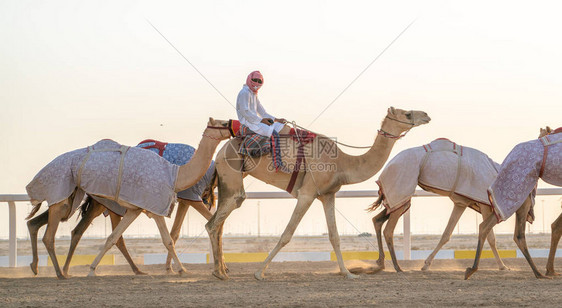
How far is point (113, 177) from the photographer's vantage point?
12.4m

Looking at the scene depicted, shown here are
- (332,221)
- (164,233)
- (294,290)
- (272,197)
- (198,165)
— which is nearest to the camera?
(294,290)

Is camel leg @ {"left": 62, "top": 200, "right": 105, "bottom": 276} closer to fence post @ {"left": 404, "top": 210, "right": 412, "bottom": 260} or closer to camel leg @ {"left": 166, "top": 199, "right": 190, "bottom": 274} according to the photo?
camel leg @ {"left": 166, "top": 199, "right": 190, "bottom": 274}

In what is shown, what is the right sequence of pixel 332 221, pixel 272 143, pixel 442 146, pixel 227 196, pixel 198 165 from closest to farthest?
pixel 272 143
pixel 227 196
pixel 332 221
pixel 198 165
pixel 442 146

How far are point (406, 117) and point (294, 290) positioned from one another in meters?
3.50

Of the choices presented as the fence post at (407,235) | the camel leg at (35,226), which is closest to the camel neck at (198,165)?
the camel leg at (35,226)

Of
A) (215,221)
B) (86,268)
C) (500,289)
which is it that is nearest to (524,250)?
(500,289)

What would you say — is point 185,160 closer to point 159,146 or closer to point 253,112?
point 159,146

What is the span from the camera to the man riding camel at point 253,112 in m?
12.1

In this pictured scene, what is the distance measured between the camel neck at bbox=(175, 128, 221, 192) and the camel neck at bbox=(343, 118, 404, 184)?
2013mm

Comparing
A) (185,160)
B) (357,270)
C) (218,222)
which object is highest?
(185,160)

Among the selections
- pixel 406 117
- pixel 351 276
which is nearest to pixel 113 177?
pixel 351 276

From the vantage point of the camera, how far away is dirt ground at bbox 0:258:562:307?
29.8ft

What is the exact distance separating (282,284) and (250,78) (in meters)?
3.22

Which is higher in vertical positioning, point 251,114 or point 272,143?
point 251,114
